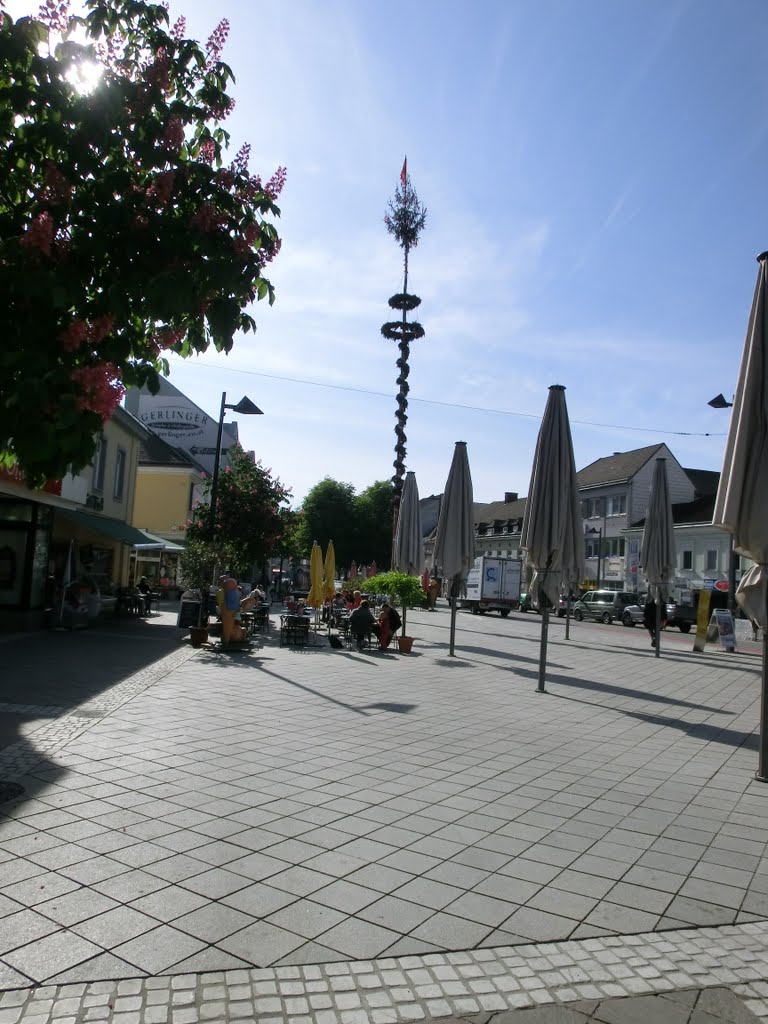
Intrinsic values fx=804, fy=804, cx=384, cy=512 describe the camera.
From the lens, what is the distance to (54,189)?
4664mm

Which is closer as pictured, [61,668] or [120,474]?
[61,668]

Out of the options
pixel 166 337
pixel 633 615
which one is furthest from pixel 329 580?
pixel 633 615

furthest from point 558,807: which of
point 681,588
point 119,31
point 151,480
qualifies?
point 681,588

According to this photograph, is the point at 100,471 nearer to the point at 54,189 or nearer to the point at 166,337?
the point at 166,337

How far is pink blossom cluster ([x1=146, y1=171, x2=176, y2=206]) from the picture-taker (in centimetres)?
479

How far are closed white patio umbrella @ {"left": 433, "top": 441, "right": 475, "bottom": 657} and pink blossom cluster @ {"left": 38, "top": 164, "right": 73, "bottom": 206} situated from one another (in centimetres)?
1249

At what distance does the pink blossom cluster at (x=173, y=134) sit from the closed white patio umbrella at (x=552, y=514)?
8288 mm

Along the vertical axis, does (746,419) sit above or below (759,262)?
below

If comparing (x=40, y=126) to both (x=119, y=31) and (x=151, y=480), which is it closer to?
(x=119, y=31)

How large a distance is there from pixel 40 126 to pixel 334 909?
4512 millimetres

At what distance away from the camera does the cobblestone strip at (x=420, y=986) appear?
9.96 ft

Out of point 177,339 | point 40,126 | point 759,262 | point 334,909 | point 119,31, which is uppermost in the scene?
point 119,31

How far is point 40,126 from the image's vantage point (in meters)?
4.54

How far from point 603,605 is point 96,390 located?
42070 millimetres
